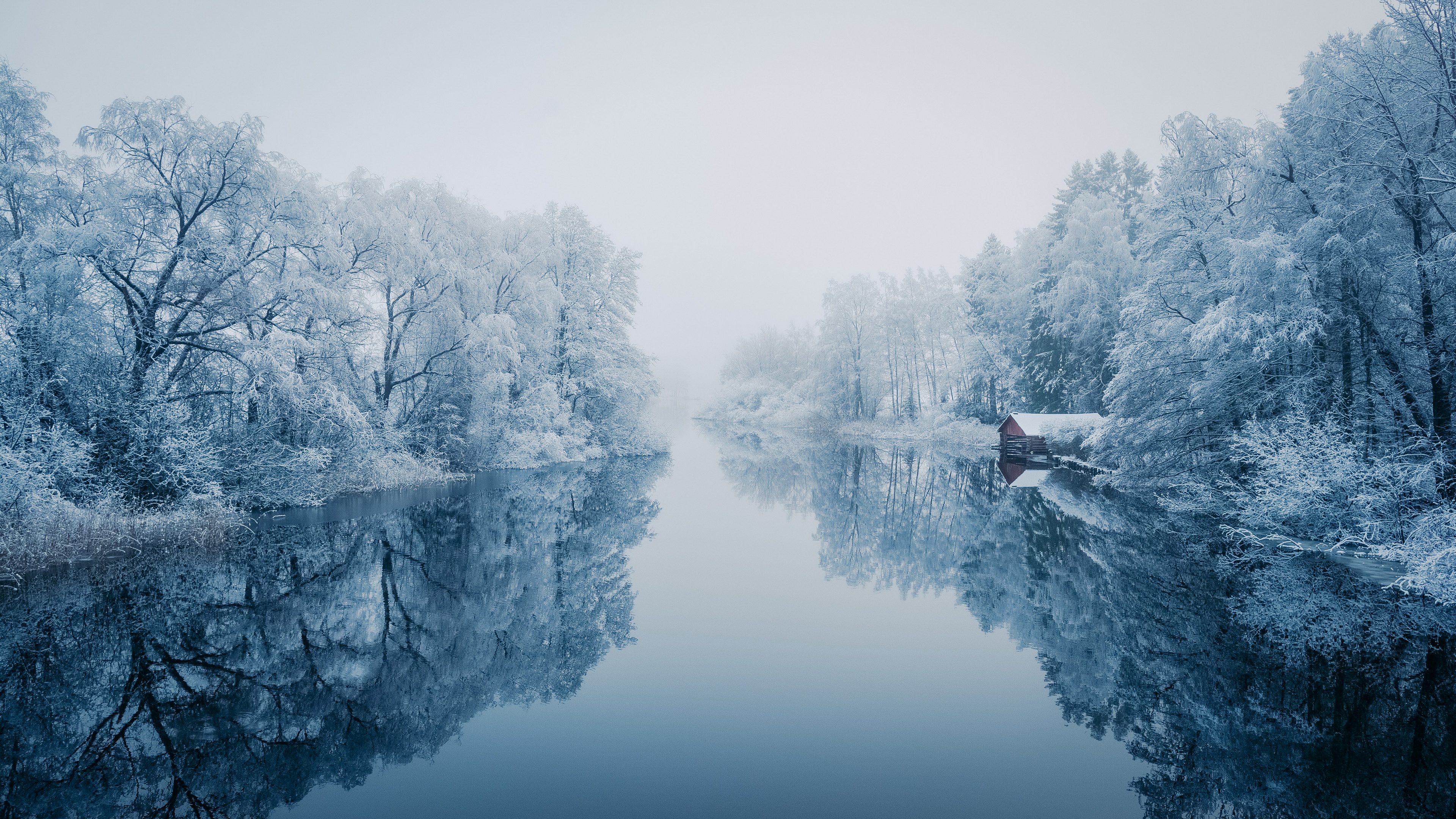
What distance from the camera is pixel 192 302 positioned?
1441 centimetres

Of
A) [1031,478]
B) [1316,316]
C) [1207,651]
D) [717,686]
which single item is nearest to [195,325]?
[717,686]

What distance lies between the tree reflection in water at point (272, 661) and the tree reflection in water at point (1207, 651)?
19.1ft

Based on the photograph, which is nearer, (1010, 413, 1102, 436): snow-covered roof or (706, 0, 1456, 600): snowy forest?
(706, 0, 1456, 600): snowy forest

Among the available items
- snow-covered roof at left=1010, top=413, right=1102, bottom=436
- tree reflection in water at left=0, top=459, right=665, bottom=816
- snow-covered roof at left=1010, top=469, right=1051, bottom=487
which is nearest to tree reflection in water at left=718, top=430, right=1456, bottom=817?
tree reflection in water at left=0, top=459, right=665, bottom=816

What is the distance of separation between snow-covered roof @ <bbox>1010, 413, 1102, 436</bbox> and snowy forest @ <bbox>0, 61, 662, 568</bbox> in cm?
2671

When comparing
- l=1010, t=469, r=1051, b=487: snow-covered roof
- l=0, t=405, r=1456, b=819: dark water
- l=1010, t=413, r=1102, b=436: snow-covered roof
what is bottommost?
l=0, t=405, r=1456, b=819: dark water

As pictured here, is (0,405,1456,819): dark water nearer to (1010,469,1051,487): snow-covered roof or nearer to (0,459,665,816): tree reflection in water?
(0,459,665,816): tree reflection in water

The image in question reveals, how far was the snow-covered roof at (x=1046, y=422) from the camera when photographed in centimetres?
2920

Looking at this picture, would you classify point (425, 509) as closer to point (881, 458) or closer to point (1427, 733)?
point (1427, 733)

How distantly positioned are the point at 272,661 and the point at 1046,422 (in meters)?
33.5

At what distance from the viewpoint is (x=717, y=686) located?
6992mm

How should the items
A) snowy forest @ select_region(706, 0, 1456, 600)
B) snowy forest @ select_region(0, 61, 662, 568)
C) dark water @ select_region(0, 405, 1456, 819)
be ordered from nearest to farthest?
dark water @ select_region(0, 405, 1456, 819) → snowy forest @ select_region(706, 0, 1456, 600) → snowy forest @ select_region(0, 61, 662, 568)

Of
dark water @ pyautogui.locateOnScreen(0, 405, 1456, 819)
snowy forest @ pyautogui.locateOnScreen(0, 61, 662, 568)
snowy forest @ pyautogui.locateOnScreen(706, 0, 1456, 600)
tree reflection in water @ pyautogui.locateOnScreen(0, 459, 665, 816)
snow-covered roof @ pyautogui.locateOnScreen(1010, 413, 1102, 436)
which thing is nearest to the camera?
dark water @ pyautogui.locateOnScreen(0, 405, 1456, 819)

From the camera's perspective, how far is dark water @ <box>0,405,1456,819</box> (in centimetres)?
493
